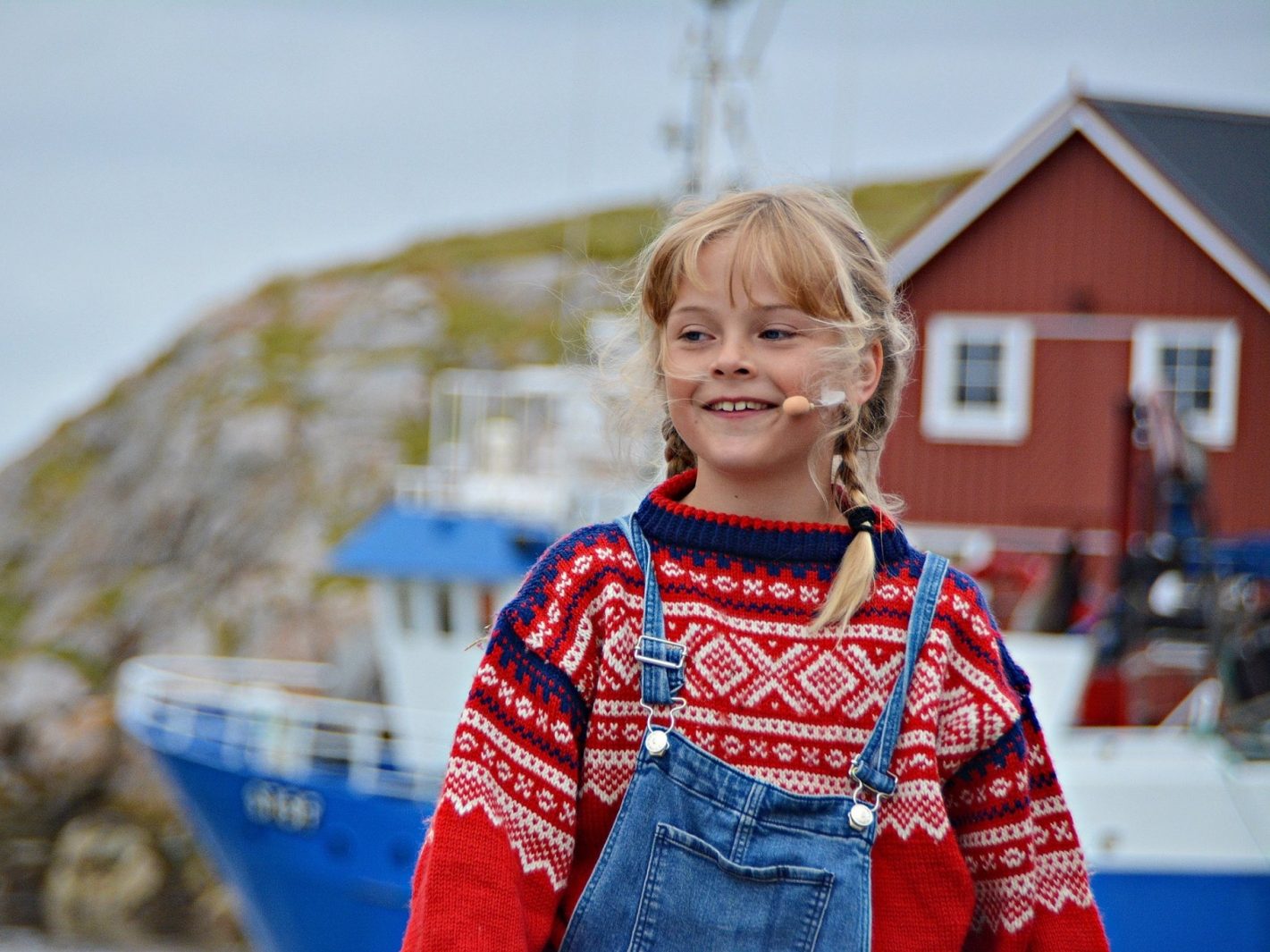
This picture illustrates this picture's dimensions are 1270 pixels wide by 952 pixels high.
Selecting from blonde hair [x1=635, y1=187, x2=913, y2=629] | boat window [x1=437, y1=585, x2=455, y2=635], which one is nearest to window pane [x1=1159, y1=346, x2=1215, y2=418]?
boat window [x1=437, y1=585, x2=455, y2=635]

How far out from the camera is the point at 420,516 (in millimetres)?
13062

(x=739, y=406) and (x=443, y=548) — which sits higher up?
(x=739, y=406)

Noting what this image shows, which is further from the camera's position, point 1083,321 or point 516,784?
point 1083,321

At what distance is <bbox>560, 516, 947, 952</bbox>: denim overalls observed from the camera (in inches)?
73.9

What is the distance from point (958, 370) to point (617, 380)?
1415 centimetres

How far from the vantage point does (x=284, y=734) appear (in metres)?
13.9

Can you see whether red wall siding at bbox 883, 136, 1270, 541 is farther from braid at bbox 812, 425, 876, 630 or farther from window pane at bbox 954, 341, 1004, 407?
braid at bbox 812, 425, 876, 630

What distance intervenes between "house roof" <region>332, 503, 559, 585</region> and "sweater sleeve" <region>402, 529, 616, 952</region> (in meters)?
10.6

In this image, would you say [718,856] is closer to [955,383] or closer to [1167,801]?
[1167,801]

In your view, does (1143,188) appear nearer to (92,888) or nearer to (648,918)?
(648,918)

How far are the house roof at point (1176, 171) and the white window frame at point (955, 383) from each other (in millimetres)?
882

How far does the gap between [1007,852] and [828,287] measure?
82 cm

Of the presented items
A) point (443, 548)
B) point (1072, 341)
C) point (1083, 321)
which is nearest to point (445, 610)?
point (443, 548)

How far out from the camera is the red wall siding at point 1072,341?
1479cm
